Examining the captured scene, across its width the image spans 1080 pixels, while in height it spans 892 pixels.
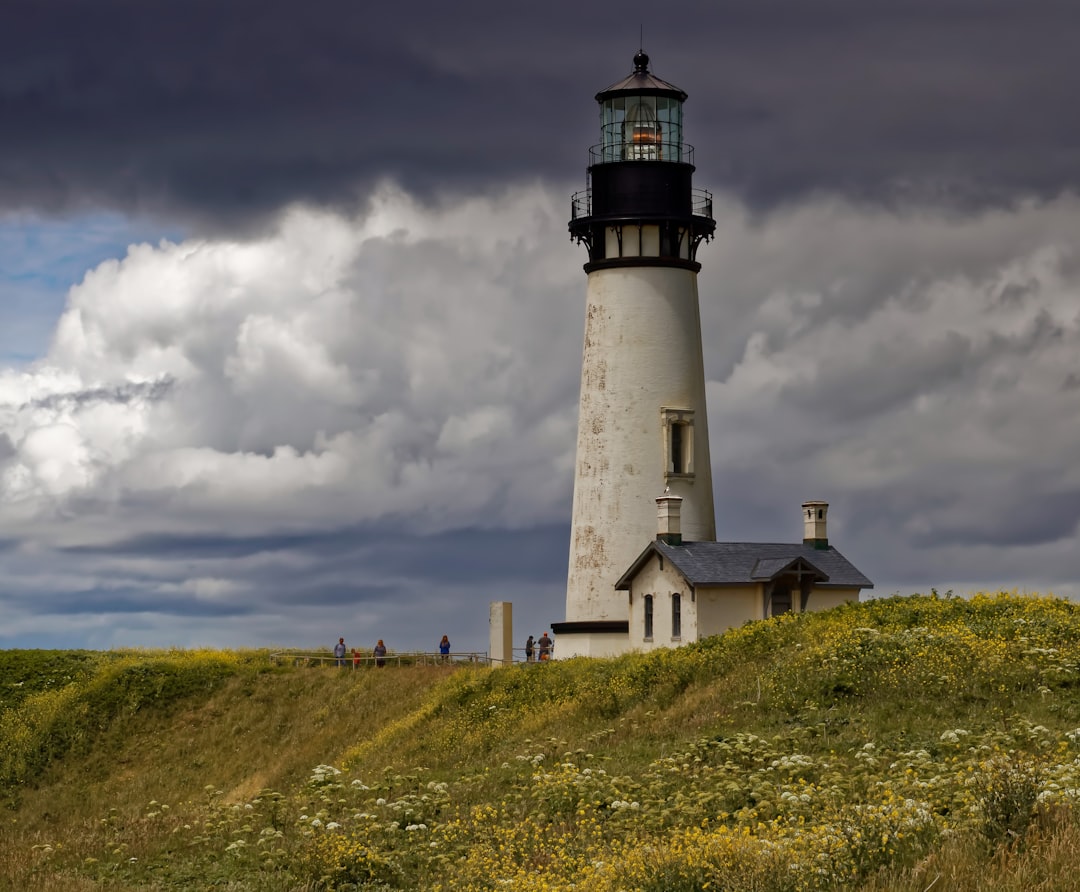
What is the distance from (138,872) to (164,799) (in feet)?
81.6

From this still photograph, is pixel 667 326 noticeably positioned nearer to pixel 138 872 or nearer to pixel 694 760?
pixel 694 760

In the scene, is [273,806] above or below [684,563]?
below

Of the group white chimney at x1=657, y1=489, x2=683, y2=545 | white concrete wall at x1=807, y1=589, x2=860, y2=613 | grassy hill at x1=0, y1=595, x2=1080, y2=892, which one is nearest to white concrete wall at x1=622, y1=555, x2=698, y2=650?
white chimney at x1=657, y1=489, x2=683, y2=545

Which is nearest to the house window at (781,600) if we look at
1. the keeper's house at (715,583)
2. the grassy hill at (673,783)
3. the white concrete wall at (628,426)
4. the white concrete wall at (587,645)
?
the keeper's house at (715,583)

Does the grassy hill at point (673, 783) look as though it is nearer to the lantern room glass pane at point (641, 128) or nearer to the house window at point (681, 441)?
the house window at point (681, 441)

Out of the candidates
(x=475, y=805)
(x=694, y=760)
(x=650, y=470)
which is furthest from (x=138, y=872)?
(x=650, y=470)

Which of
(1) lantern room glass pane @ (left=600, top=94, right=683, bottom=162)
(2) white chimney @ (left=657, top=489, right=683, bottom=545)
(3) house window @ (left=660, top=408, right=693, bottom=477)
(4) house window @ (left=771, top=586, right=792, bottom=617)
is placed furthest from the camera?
(1) lantern room glass pane @ (left=600, top=94, right=683, bottom=162)

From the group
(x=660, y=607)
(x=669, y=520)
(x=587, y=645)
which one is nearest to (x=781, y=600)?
(x=660, y=607)

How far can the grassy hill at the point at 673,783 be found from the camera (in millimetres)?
14234

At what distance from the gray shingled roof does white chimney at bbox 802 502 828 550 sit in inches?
9.2

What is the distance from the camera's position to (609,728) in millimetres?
29766

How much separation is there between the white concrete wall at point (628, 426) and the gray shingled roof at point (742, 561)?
151cm

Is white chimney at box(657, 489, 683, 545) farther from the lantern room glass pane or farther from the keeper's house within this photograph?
the lantern room glass pane

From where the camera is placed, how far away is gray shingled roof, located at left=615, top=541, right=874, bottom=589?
4297 cm
